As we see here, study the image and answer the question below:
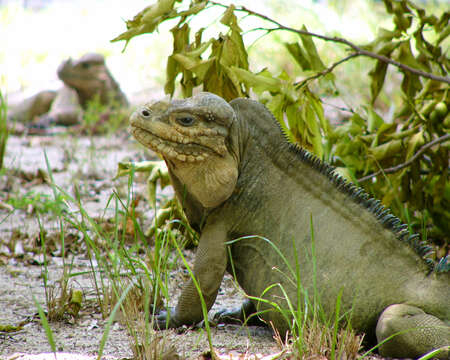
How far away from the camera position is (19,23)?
657 inches

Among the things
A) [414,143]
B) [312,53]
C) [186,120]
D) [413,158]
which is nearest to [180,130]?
[186,120]

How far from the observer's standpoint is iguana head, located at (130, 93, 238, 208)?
9.92 ft

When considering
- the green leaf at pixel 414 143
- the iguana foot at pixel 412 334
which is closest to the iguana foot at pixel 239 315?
the iguana foot at pixel 412 334

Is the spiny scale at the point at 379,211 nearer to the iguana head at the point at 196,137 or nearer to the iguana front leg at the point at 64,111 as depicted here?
the iguana head at the point at 196,137

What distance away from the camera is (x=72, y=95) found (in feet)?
35.6

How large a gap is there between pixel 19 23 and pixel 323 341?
53.4 feet

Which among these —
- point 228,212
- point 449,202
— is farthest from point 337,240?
point 449,202

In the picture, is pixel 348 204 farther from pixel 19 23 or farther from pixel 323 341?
pixel 19 23

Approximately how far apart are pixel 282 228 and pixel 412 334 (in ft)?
2.76

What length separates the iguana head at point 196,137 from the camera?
3.02 metres

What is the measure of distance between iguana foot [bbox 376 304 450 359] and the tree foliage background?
4.18 ft

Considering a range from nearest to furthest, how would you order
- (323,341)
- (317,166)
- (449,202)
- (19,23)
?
(323,341), (317,166), (449,202), (19,23)

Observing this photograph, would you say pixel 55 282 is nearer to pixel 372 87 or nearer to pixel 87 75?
pixel 372 87

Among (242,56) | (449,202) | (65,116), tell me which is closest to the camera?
(242,56)
